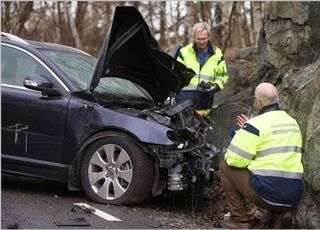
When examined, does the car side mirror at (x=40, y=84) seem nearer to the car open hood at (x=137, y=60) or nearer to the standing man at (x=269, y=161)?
the car open hood at (x=137, y=60)

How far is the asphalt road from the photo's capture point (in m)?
5.33

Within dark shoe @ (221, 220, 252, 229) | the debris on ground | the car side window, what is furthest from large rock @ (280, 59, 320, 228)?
the car side window

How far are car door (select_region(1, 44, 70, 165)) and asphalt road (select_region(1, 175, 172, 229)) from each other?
43 cm

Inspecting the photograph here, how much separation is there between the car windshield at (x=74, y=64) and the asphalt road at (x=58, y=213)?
1282mm

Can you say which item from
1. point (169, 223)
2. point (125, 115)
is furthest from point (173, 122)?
point (169, 223)

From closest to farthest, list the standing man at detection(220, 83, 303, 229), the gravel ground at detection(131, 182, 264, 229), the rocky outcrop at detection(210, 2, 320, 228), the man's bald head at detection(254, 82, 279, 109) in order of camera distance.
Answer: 1. the standing man at detection(220, 83, 303, 229)
2. the man's bald head at detection(254, 82, 279, 109)
3. the gravel ground at detection(131, 182, 264, 229)
4. the rocky outcrop at detection(210, 2, 320, 228)

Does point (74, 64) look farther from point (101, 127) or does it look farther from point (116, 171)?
point (116, 171)

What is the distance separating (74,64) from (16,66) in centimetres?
69

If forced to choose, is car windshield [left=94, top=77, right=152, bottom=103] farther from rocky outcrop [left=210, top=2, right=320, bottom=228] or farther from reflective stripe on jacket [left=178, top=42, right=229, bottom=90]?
rocky outcrop [left=210, top=2, right=320, bottom=228]

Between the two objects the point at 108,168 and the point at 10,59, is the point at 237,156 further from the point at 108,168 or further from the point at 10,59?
the point at 10,59

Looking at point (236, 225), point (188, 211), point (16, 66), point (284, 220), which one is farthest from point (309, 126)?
point (16, 66)

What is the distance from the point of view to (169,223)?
5797mm

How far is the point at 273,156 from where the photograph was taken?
5289 mm

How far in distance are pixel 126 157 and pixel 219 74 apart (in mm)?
2500
